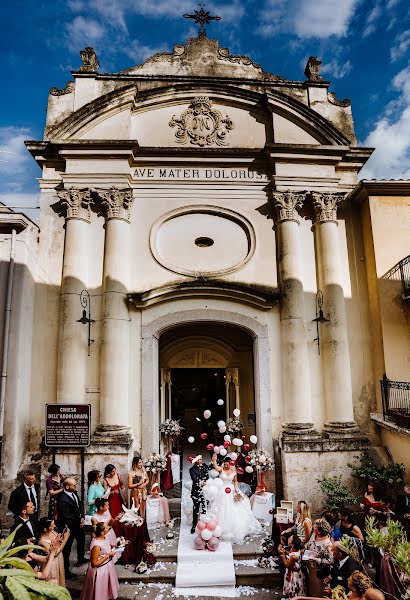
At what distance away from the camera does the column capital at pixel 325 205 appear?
11.7 metres

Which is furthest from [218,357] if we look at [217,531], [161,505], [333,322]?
[217,531]

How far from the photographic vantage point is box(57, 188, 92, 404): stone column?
1056 centimetres

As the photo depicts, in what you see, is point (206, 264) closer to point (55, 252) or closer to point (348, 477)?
point (55, 252)

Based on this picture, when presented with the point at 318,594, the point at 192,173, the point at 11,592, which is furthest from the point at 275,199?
the point at 11,592

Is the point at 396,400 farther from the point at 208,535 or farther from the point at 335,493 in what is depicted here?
the point at 208,535

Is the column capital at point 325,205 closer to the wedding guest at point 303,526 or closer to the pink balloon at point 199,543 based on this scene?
the wedding guest at point 303,526

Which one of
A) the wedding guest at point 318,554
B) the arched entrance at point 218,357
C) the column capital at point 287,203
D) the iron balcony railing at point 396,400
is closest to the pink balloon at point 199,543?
the wedding guest at point 318,554

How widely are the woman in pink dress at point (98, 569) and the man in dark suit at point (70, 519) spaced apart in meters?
1.42

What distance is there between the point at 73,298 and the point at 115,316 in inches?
47.0

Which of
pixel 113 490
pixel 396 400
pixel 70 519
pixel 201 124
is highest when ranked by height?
pixel 201 124

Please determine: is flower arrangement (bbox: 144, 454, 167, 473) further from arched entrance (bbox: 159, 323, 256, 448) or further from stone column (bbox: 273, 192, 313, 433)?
arched entrance (bbox: 159, 323, 256, 448)

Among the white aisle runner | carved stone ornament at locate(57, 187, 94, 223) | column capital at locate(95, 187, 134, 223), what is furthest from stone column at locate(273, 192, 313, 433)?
carved stone ornament at locate(57, 187, 94, 223)

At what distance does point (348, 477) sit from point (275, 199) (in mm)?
7337

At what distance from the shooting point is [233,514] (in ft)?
28.9
